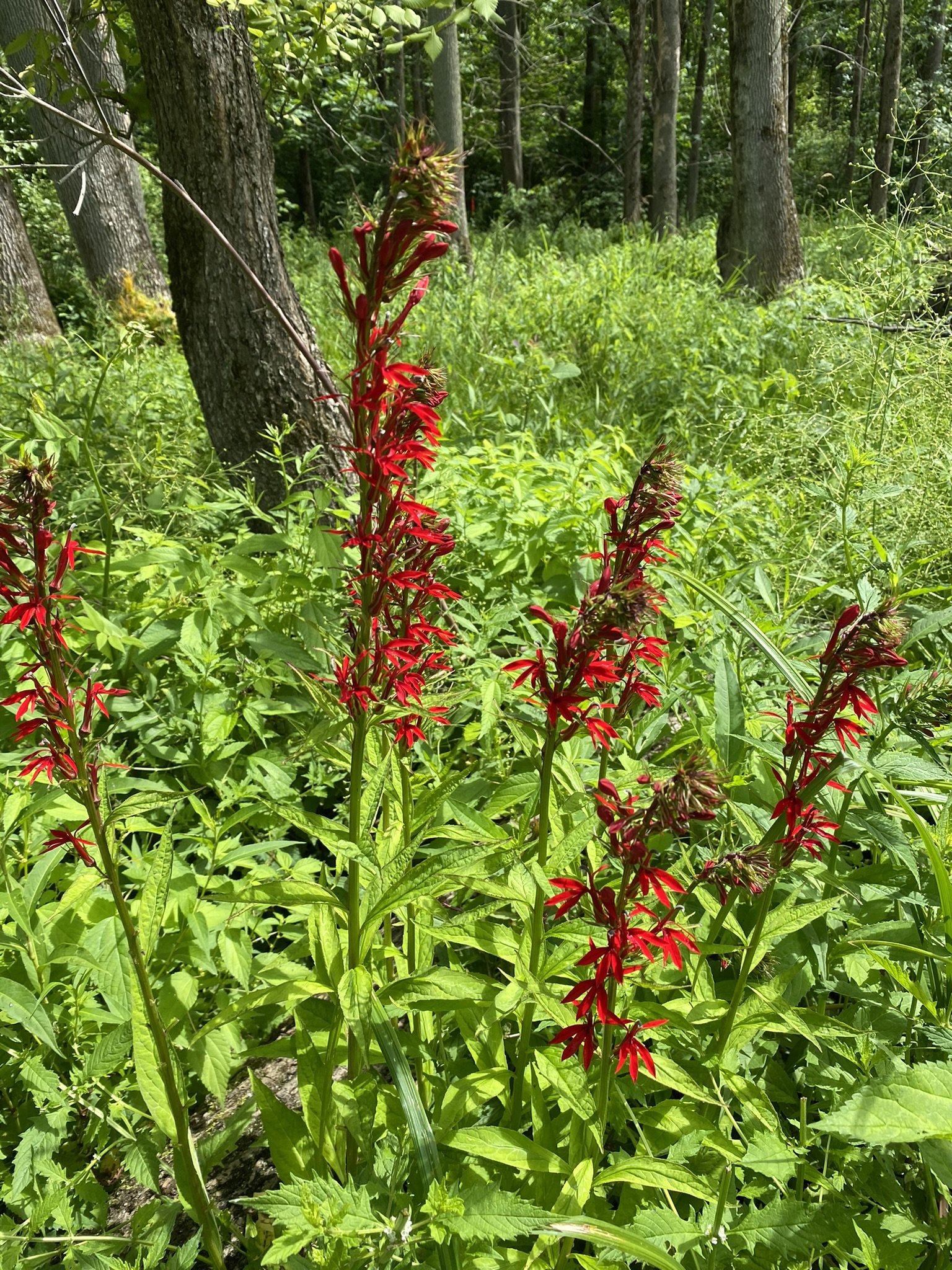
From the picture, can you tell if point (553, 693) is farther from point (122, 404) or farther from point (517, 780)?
point (122, 404)

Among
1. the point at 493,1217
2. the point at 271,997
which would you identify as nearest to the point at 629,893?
the point at 493,1217

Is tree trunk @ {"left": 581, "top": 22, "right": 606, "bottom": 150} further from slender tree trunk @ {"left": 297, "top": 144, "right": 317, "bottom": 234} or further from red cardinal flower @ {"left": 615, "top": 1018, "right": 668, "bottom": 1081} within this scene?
red cardinal flower @ {"left": 615, "top": 1018, "right": 668, "bottom": 1081}

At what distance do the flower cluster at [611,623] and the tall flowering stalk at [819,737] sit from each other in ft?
0.74

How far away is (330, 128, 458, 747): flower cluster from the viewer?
900 mm

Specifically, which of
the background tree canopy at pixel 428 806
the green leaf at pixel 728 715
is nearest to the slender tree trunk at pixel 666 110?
the background tree canopy at pixel 428 806

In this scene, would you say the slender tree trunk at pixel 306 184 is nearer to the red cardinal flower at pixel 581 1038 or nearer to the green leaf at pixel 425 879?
the green leaf at pixel 425 879

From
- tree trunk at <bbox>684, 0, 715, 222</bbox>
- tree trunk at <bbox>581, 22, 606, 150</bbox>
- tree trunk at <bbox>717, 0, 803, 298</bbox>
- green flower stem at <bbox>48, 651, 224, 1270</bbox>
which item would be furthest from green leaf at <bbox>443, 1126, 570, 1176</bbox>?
tree trunk at <bbox>581, 22, 606, 150</bbox>

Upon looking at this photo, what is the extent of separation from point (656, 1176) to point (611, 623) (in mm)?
737

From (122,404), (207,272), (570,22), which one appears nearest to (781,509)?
(207,272)

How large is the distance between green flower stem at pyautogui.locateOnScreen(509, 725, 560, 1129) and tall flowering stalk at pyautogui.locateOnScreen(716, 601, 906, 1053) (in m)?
0.22

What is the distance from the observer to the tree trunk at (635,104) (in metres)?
Result: 12.3

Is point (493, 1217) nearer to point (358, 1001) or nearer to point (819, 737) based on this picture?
point (358, 1001)

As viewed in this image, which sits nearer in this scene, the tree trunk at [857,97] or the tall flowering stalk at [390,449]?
the tall flowering stalk at [390,449]

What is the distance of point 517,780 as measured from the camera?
1441 millimetres
